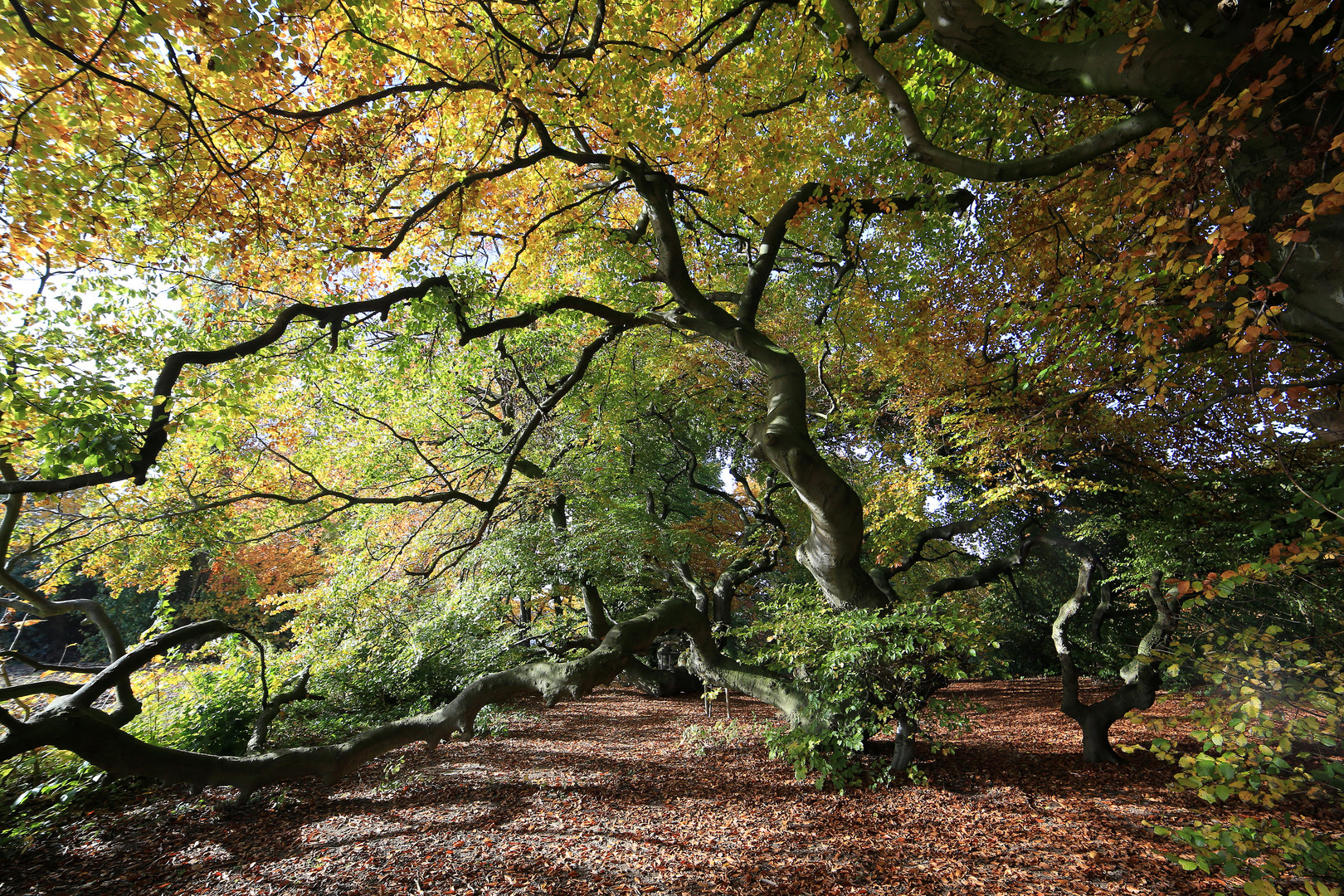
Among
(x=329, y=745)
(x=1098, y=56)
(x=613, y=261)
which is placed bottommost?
(x=329, y=745)

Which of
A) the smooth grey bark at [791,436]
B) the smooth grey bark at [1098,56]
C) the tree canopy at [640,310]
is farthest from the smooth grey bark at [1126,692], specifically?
the smooth grey bark at [1098,56]

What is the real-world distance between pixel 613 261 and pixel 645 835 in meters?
6.40

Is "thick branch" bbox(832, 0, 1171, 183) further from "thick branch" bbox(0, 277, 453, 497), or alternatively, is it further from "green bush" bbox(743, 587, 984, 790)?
"thick branch" bbox(0, 277, 453, 497)

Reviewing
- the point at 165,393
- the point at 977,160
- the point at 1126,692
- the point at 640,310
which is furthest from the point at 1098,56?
the point at 1126,692

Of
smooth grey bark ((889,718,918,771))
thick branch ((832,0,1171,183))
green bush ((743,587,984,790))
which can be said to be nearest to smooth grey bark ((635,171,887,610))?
green bush ((743,587,984,790))

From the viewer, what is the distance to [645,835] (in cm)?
441

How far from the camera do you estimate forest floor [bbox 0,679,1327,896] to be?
142 inches

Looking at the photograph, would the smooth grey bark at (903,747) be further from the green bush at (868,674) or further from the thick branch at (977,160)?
the thick branch at (977,160)

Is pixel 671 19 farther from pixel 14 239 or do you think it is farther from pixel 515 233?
pixel 14 239

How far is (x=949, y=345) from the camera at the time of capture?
8.07 m

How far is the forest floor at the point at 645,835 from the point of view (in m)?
3.61

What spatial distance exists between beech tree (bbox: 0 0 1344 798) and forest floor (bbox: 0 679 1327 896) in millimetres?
591

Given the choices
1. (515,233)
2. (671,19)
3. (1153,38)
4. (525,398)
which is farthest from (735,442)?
(1153,38)

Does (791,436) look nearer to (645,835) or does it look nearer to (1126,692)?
(645,835)
